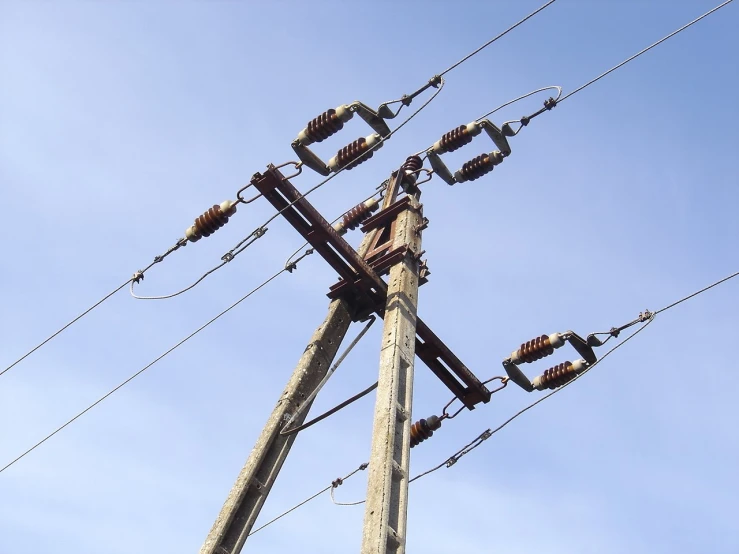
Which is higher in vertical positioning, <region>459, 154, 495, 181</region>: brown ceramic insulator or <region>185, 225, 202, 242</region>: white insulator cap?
<region>459, 154, 495, 181</region>: brown ceramic insulator

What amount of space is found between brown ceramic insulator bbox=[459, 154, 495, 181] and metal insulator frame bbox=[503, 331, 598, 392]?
5.66 ft

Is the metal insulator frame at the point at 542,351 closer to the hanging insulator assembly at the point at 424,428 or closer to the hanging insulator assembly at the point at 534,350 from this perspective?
the hanging insulator assembly at the point at 534,350

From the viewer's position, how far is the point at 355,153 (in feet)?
30.2

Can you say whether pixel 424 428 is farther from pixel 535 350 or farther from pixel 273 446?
pixel 273 446

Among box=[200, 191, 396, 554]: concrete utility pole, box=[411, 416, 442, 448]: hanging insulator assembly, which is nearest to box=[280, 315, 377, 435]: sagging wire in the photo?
box=[200, 191, 396, 554]: concrete utility pole

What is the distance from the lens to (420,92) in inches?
368

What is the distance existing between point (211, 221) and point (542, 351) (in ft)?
10.7

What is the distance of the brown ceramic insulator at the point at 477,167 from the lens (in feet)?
32.6

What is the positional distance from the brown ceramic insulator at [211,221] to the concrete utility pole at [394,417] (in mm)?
1560

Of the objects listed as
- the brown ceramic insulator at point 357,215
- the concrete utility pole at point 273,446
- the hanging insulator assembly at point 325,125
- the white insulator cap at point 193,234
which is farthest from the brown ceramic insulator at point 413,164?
the white insulator cap at point 193,234

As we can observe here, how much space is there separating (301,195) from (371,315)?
126cm

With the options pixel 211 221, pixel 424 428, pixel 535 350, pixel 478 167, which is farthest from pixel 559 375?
pixel 211 221

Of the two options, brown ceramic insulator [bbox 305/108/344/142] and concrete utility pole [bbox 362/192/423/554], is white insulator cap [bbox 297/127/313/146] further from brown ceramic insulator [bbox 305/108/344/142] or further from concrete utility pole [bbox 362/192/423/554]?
concrete utility pole [bbox 362/192/423/554]

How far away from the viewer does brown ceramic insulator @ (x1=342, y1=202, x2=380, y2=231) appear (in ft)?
→ 34.9
